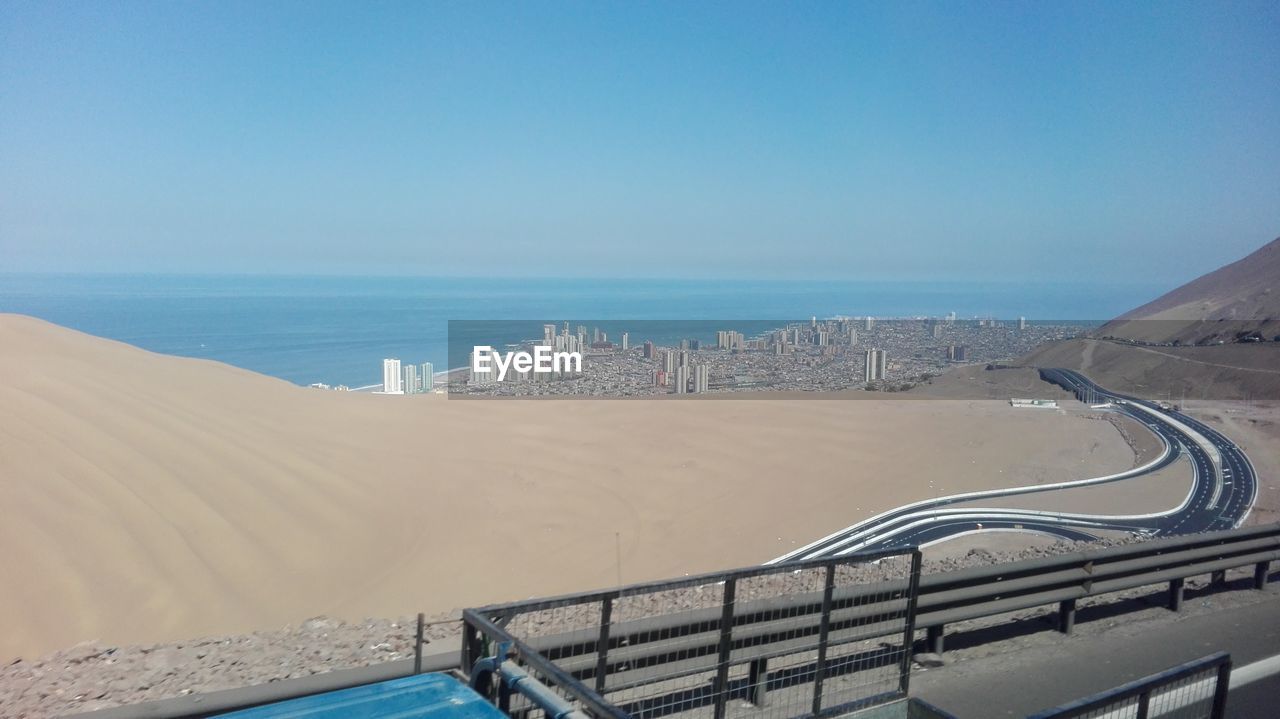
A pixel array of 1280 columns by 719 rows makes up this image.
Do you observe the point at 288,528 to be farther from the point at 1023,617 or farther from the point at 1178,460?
the point at 1178,460

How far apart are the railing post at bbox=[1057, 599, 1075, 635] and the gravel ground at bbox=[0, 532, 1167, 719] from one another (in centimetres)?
194

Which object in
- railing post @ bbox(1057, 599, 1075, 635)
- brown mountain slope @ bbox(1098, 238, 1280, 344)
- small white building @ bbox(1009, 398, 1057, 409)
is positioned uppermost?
brown mountain slope @ bbox(1098, 238, 1280, 344)

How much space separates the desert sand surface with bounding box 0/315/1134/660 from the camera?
10453 mm

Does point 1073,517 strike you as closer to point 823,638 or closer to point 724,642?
point 823,638

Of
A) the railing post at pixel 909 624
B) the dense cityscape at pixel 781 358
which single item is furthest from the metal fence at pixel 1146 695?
the dense cityscape at pixel 781 358

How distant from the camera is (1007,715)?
6.28 metres

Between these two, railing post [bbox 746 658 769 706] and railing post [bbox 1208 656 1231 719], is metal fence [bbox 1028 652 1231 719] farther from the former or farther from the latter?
railing post [bbox 746 658 769 706]

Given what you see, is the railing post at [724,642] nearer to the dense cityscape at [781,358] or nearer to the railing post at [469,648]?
the railing post at [469,648]

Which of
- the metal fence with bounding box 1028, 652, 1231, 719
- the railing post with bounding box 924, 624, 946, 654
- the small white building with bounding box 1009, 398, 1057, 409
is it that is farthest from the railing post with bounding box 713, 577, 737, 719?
the small white building with bounding box 1009, 398, 1057, 409

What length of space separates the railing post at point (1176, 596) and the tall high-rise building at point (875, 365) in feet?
86.0

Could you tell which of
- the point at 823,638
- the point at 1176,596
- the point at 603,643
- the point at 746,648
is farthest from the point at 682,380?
the point at 603,643

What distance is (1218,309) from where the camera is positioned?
4606cm

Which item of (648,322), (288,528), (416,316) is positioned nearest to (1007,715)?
(288,528)

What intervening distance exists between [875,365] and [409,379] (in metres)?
18.1
